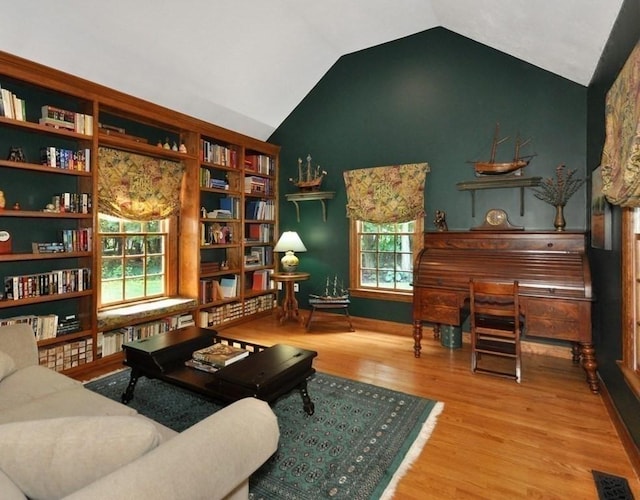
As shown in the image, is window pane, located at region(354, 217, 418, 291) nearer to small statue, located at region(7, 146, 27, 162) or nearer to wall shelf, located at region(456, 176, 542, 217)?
wall shelf, located at region(456, 176, 542, 217)

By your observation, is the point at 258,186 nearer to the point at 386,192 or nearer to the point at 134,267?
the point at 386,192

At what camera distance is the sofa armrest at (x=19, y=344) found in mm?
2123

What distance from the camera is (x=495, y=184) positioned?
3682mm

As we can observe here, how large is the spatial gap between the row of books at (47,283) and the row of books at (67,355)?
44cm

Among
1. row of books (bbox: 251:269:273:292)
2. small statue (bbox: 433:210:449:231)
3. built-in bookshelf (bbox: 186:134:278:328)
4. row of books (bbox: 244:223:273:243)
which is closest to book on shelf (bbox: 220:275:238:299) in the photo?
built-in bookshelf (bbox: 186:134:278:328)

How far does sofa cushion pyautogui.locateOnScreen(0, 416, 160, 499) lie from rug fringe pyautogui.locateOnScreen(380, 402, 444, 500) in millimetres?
1268

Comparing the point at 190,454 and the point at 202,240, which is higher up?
the point at 202,240

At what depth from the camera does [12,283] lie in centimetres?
278

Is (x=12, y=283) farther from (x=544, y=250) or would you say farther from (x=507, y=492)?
(x=544, y=250)

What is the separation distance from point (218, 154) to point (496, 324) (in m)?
3.52

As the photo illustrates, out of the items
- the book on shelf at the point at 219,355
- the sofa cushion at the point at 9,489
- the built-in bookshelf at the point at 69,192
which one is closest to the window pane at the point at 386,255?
the built-in bookshelf at the point at 69,192

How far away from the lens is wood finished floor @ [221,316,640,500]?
5.80 ft

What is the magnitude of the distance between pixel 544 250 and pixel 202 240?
11.7ft

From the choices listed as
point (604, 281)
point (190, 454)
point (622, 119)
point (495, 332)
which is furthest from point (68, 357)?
point (604, 281)
